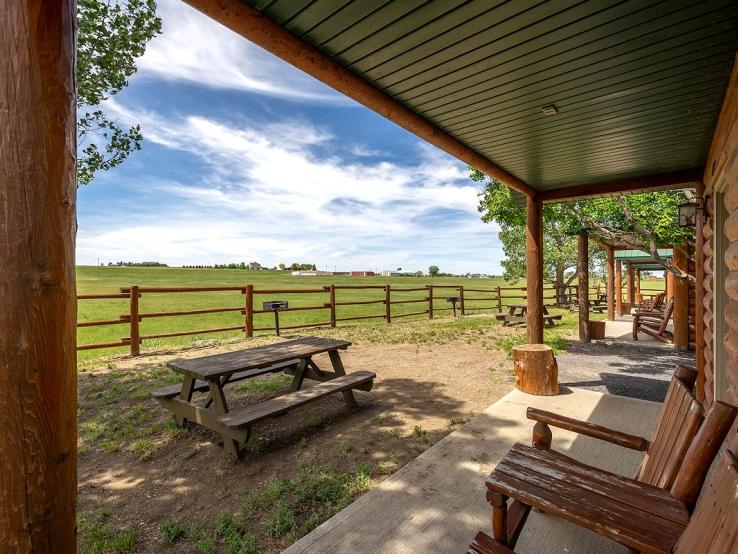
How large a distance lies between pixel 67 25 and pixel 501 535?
7.91 feet

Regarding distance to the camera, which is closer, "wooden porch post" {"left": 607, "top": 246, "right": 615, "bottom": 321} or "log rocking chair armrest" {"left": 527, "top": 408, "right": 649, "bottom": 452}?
"log rocking chair armrest" {"left": 527, "top": 408, "right": 649, "bottom": 452}

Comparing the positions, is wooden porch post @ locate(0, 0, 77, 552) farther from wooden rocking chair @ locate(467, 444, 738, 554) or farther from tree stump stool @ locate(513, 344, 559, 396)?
tree stump stool @ locate(513, 344, 559, 396)

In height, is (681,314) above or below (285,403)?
above

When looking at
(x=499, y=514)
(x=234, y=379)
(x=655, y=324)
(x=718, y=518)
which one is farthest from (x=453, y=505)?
(x=655, y=324)

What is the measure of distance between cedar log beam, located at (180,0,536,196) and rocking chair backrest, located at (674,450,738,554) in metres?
2.62

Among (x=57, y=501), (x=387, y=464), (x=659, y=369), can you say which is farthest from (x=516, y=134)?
(x=659, y=369)

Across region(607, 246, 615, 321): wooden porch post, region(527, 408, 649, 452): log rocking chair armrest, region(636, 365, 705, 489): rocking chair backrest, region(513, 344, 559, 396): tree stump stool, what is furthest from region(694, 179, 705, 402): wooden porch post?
region(607, 246, 615, 321): wooden porch post

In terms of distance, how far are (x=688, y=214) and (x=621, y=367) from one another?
2.78m

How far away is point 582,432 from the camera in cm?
190

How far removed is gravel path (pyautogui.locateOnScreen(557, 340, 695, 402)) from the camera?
488cm

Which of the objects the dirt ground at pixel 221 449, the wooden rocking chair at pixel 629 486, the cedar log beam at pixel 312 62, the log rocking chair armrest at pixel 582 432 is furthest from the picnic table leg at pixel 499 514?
the cedar log beam at pixel 312 62

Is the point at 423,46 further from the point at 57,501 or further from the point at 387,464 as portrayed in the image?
the point at 387,464

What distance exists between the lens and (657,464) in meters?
1.71

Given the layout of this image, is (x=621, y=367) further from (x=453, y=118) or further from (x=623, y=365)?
(x=453, y=118)
